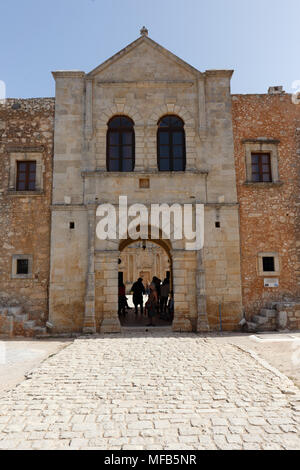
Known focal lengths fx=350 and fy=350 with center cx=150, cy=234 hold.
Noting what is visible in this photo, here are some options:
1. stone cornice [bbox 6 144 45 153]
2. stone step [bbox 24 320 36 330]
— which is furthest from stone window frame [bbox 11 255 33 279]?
stone cornice [bbox 6 144 45 153]

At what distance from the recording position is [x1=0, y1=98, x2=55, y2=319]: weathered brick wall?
35.1 feet

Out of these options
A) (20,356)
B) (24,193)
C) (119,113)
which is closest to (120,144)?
(119,113)

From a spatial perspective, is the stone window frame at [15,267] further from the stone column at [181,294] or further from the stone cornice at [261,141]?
the stone cornice at [261,141]

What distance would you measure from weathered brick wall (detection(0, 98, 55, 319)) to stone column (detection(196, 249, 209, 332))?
4600 mm

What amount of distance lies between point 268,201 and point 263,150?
1.70 metres

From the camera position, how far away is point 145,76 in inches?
453

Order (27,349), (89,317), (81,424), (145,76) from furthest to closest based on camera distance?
(145,76) → (89,317) → (27,349) → (81,424)

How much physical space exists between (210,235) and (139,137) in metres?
3.82

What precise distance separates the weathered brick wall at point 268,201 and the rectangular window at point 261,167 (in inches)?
13.1

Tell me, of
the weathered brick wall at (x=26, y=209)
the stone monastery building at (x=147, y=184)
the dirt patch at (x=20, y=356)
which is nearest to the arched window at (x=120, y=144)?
the stone monastery building at (x=147, y=184)

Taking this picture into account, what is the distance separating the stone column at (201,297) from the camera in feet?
33.3

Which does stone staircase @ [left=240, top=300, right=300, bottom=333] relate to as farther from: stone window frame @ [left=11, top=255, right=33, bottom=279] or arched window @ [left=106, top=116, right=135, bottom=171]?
stone window frame @ [left=11, top=255, right=33, bottom=279]

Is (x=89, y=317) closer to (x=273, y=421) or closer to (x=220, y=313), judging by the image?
(x=220, y=313)

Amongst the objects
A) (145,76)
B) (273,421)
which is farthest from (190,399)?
(145,76)
